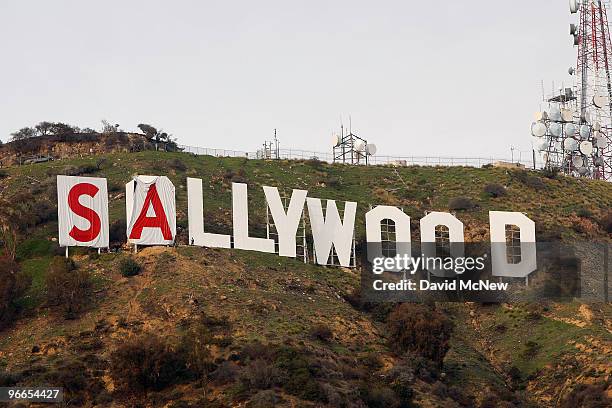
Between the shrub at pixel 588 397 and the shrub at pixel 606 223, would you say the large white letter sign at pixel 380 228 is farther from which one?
the shrub at pixel 606 223

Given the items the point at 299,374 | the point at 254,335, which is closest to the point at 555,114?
the point at 254,335

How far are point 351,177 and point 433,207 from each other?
12.3m

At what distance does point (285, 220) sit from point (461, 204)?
2475cm

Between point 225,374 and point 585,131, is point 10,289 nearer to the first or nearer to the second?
point 225,374

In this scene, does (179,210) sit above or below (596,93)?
below

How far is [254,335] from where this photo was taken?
66.3m

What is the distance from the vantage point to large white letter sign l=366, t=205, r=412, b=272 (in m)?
81.7

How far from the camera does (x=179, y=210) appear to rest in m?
88.6

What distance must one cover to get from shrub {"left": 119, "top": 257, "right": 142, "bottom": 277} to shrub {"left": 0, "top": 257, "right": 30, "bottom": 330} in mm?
6613

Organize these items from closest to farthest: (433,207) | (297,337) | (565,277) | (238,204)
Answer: (297,337)
(238,204)
(565,277)
(433,207)

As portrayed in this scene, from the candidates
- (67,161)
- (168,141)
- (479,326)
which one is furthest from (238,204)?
(168,141)

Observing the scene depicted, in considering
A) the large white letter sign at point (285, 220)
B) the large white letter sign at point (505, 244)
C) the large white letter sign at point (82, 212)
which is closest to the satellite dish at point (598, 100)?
the large white letter sign at point (505, 244)

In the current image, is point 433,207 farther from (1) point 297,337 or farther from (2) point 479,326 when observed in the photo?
(1) point 297,337

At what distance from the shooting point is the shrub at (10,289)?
71.0m
